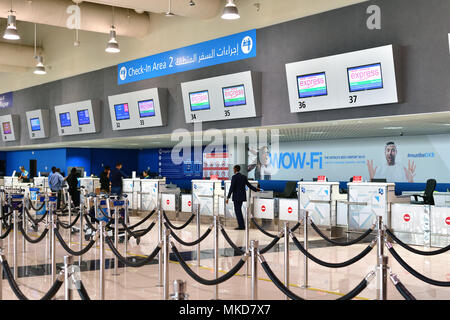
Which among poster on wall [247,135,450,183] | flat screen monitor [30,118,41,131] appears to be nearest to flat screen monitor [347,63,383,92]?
poster on wall [247,135,450,183]

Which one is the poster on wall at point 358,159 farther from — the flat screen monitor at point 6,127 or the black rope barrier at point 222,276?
the black rope barrier at point 222,276

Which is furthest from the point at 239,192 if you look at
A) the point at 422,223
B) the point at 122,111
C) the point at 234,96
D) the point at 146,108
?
the point at 122,111

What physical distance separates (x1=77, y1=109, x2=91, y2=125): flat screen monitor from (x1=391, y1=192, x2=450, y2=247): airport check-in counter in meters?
11.3

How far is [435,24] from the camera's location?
1011 cm

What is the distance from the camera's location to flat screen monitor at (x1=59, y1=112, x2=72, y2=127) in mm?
20891

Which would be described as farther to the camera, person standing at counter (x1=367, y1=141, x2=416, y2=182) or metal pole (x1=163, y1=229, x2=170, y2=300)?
person standing at counter (x1=367, y1=141, x2=416, y2=182)

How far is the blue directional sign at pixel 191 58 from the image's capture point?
551 inches

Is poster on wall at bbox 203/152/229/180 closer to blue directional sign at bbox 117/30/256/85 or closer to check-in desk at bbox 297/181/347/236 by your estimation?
A: blue directional sign at bbox 117/30/256/85

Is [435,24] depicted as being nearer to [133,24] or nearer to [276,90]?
[276,90]

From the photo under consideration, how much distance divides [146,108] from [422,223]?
8613 mm

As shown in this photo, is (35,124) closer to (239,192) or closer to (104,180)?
(104,180)

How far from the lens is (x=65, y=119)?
21.1 m
